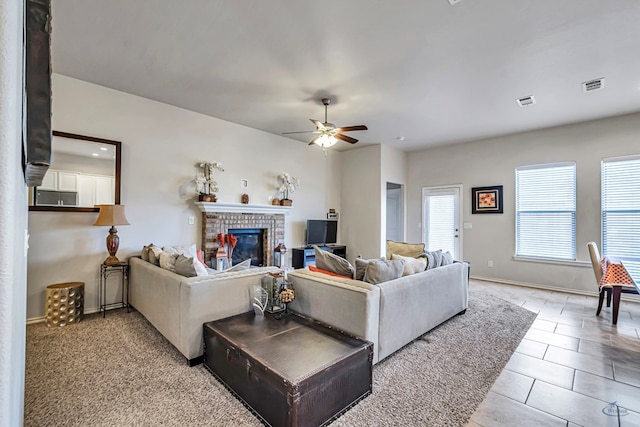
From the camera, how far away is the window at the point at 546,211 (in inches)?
205

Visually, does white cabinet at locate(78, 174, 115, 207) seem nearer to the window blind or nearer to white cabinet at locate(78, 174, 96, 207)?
white cabinet at locate(78, 174, 96, 207)

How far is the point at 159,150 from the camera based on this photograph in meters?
4.43

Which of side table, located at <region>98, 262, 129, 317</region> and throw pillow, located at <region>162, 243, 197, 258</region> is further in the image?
throw pillow, located at <region>162, 243, 197, 258</region>

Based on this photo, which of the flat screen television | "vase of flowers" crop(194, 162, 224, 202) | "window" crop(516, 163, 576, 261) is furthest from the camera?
the flat screen television

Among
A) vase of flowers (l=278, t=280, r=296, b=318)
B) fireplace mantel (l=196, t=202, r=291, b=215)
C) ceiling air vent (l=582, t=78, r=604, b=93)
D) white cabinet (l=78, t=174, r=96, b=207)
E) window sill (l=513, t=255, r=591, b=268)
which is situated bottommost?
window sill (l=513, t=255, r=591, b=268)

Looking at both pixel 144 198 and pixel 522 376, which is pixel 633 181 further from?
pixel 144 198

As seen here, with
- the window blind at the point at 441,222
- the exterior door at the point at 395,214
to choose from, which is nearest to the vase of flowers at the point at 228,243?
the exterior door at the point at 395,214

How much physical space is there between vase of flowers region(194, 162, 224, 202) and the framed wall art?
510 cm

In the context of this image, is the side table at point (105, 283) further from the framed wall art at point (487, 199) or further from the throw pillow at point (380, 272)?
the framed wall art at point (487, 199)

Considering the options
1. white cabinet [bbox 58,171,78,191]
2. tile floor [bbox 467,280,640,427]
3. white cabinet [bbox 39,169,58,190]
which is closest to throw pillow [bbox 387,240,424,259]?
tile floor [bbox 467,280,640,427]

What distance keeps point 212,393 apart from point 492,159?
20.5ft

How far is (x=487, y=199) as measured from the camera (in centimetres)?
608

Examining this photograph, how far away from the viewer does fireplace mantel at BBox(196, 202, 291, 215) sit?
4.76 metres

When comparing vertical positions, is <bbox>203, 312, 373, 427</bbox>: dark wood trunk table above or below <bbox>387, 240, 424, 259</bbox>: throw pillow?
below
